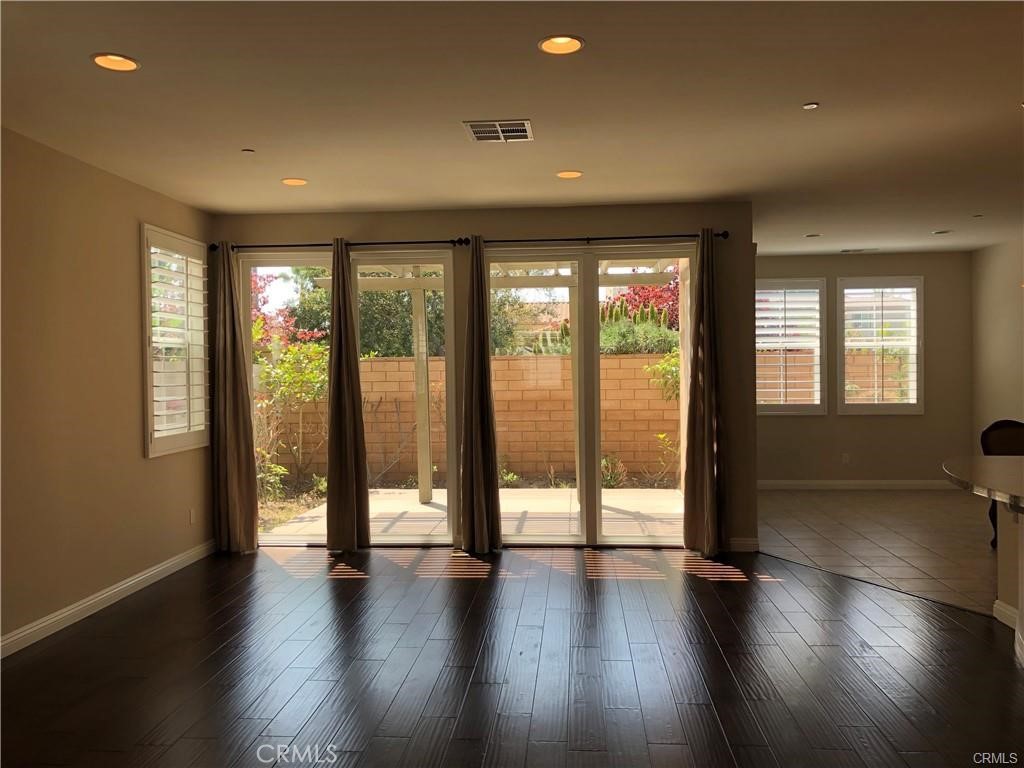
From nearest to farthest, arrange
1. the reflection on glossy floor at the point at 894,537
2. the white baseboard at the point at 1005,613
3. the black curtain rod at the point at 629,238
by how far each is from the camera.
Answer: the white baseboard at the point at 1005,613
the reflection on glossy floor at the point at 894,537
the black curtain rod at the point at 629,238

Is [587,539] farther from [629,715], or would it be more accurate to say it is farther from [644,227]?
[629,715]

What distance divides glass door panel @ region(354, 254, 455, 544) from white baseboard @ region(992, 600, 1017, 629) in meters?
3.61

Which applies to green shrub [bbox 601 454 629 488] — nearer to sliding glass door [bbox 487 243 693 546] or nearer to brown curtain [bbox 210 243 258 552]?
sliding glass door [bbox 487 243 693 546]

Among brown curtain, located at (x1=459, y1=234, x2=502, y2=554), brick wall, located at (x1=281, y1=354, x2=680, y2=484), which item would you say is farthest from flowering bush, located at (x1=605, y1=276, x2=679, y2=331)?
brown curtain, located at (x1=459, y1=234, x2=502, y2=554)

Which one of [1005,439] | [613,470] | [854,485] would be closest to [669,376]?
[613,470]

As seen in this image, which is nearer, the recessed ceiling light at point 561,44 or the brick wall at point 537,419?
the recessed ceiling light at point 561,44

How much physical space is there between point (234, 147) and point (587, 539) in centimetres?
370

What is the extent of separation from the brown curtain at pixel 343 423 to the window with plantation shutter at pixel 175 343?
0.95m

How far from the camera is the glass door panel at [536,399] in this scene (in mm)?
6277

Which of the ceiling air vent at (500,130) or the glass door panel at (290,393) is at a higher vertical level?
the ceiling air vent at (500,130)

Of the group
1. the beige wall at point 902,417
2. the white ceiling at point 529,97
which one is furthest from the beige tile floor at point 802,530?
the white ceiling at point 529,97

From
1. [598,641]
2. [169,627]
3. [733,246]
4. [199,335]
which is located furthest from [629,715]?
[199,335]

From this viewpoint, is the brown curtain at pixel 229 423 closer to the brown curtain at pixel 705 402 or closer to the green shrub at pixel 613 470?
the green shrub at pixel 613 470

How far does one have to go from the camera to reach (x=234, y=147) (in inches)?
170
